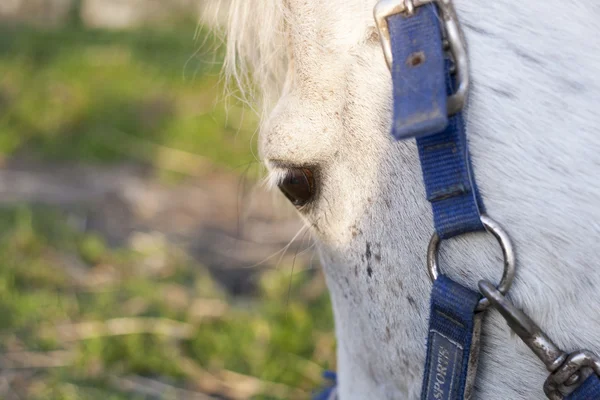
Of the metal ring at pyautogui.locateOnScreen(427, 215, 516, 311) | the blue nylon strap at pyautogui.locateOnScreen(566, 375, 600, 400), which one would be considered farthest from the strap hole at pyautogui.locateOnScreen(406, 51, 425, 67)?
the blue nylon strap at pyautogui.locateOnScreen(566, 375, 600, 400)

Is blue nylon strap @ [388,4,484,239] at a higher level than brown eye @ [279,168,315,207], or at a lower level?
higher

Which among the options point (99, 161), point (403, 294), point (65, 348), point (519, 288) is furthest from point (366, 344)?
point (99, 161)

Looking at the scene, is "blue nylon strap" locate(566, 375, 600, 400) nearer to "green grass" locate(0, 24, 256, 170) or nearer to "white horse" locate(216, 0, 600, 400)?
"white horse" locate(216, 0, 600, 400)

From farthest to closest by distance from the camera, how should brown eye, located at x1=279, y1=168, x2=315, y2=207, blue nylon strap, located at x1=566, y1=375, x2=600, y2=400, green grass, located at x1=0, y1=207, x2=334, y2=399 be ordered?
green grass, located at x1=0, y1=207, x2=334, y2=399 → brown eye, located at x1=279, y1=168, x2=315, y2=207 → blue nylon strap, located at x1=566, y1=375, x2=600, y2=400

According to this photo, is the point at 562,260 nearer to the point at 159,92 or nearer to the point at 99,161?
the point at 99,161

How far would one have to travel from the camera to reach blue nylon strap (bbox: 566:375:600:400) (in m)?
0.70

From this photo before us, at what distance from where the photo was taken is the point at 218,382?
7.17 feet

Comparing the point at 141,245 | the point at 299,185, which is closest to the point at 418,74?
the point at 299,185

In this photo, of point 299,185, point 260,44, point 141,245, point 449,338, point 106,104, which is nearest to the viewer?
point 449,338

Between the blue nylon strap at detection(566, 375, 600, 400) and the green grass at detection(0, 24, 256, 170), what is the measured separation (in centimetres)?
293

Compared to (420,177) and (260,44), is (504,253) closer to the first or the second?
(420,177)

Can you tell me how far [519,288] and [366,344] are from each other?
1.07 ft

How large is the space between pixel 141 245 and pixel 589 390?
95.5 inches

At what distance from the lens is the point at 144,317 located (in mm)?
2410
